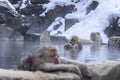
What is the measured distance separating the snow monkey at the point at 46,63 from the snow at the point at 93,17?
1207 inches

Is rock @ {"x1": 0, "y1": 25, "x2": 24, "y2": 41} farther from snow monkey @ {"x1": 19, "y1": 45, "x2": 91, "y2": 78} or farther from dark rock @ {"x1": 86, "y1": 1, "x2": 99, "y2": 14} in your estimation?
snow monkey @ {"x1": 19, "y1": 45, "x2": 91, "y2": 78}

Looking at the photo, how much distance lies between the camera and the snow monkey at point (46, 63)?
5859mm

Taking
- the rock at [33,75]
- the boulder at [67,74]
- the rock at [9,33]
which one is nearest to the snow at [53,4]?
the rock at [9,33]

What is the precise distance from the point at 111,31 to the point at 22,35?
731 cm

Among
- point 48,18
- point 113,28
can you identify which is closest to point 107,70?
point 113,28

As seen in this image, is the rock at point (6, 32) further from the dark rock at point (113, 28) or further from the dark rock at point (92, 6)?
the dark rock at point (92, 6)

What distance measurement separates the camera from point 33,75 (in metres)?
5.55

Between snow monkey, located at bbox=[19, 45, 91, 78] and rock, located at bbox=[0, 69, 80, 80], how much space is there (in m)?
0.10

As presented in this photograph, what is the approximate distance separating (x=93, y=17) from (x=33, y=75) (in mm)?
36744

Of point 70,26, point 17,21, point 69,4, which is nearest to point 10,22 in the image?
point 17,21

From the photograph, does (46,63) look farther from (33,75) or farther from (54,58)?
(33,75)

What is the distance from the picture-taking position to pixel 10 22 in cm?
3709

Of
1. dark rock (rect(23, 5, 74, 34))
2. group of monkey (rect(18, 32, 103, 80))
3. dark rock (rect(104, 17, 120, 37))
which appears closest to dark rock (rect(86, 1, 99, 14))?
dark rock (rect(23, 5, 74, 34))

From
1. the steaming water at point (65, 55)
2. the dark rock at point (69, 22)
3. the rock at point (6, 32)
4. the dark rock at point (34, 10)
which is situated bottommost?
the steaming water at point (65, 55)
